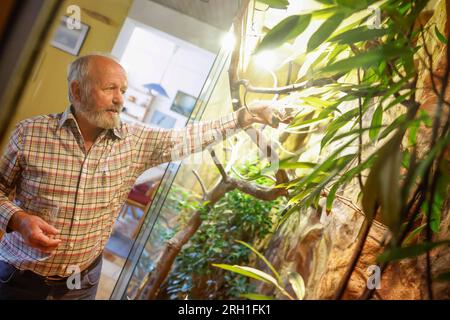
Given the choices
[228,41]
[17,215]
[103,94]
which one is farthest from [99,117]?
[228,41]

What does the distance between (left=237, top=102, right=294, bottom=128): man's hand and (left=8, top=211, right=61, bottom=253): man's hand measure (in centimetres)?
57

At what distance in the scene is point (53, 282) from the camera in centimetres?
85

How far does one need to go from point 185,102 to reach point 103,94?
13.3 inches

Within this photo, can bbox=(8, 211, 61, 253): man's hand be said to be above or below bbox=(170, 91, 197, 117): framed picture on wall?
below

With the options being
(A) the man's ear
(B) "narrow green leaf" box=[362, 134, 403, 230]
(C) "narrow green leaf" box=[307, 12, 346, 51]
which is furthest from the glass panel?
(B) "narrow green leaf" box=[362, 134, 403, 230]

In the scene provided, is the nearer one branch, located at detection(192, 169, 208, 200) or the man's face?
the man's face

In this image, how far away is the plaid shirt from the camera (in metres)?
0.79

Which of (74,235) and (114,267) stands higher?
(74,235)

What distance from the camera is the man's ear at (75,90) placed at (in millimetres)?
797

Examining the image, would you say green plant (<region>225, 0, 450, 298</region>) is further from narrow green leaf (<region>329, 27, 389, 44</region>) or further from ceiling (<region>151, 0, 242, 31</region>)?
ceiling (<region>151, 0, 242, 31</region>)

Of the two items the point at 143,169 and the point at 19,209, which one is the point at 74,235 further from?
the point at 143,169

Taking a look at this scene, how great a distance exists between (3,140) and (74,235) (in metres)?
0.57

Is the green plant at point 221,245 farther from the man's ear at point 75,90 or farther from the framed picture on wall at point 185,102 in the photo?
the man's ear at point 75,90
